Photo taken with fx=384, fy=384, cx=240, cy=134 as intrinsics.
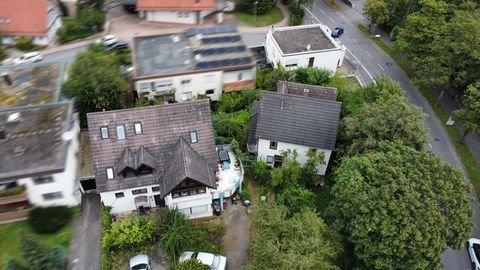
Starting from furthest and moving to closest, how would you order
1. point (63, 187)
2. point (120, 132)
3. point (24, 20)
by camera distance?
point (24, 20)
point (120, 132)
point (63, 187)

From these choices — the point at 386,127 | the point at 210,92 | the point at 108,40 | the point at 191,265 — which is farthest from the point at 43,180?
the point at 108,40

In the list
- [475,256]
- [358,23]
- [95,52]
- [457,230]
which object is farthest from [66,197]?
[358,23]

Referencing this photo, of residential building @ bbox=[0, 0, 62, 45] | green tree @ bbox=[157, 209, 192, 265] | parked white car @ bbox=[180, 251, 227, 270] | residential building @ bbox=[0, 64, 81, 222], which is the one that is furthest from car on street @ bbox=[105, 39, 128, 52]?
parked white car @ bbox=[180, 251, 227, 270]

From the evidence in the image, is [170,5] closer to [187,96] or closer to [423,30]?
[187,96]

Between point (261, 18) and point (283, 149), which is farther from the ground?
point (261, 18)

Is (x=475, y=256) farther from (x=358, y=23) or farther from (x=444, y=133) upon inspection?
(x=358, y=23)

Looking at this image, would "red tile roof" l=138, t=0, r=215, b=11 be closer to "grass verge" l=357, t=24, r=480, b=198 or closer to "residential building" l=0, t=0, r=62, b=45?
"residential building" l=0, t=0, r=62, b=45
